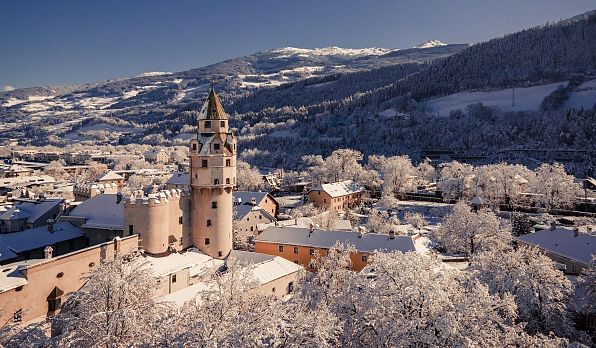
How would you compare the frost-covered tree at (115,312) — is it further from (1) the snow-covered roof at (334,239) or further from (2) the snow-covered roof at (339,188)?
(2) the snow-covered roof at (339,188)

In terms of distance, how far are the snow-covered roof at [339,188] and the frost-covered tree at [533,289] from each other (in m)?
61.9

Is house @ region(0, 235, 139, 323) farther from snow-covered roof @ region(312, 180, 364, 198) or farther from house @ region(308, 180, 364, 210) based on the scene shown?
snow-covered roof @ region(312, 180, 364, 198)

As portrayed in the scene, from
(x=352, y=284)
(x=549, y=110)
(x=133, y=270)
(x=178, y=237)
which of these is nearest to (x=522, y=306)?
(x=352, y=284)

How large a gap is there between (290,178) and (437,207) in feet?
152

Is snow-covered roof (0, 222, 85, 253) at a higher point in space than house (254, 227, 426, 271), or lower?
higher

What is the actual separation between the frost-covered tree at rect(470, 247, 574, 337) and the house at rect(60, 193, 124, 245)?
34.0 meters

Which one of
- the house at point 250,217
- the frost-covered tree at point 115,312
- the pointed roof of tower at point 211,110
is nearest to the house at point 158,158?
the house at point 250,217

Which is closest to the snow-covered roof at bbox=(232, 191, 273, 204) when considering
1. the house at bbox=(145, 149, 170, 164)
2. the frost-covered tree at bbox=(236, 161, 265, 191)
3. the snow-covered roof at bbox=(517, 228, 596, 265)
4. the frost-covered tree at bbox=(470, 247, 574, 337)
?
the frost-covered tree at bbox=(236, 161, 265, 191)

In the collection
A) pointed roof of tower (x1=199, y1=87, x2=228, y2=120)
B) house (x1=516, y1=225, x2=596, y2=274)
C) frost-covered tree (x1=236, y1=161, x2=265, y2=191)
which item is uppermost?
pointed roof of tower (x1=199, y1=87, x2=228, y2=120)

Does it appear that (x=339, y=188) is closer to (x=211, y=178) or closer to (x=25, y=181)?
(x=211, y=178)

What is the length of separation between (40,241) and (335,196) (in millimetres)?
61744

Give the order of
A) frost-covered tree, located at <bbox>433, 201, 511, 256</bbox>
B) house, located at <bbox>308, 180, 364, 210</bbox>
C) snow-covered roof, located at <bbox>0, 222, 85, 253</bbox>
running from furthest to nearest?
house, located at <bbox>308, 180, 364, 210</bbox> → frost-covered tree, located at <bbox>433, 201, 511, 256</bbox> → snow-covered roof, located at <bbox>0, 222, 85, 253</bbox>

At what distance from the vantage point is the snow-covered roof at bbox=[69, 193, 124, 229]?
145 feet

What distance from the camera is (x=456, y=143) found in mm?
170250
